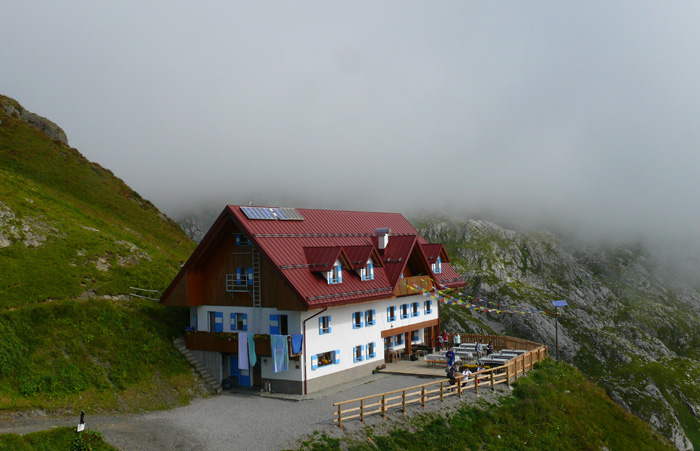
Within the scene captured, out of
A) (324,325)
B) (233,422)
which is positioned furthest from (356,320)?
(233,422)

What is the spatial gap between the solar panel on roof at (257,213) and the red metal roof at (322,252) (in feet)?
0.92

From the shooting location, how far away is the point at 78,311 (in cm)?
3534

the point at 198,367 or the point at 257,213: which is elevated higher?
the point at 257,213

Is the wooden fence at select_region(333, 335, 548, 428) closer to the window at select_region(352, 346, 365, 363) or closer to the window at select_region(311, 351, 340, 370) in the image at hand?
the window at select_region(311, 351, 340, 370)

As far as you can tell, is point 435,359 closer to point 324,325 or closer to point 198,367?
point 324,325

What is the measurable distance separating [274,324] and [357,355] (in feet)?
23.7

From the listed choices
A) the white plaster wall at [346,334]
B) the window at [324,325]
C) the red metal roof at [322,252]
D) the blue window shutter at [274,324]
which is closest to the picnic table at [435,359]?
the white plaster wall at [346,334]

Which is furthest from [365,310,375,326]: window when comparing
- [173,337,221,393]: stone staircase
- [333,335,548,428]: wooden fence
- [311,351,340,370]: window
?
[173,337,221,393]: stone staircase

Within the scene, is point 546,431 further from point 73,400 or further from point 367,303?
point 73,400

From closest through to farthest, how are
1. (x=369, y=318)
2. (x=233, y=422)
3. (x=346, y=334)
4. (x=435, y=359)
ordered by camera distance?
(x=233, y=422) → (x=346, y=334) → (x=369, y=318) → (x=435, y=359)

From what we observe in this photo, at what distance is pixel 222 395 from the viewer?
115ft

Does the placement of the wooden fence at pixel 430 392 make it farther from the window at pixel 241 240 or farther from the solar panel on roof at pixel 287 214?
the solar panel on roof at pixel 287 214

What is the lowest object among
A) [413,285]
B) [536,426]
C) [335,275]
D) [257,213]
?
[536,426]

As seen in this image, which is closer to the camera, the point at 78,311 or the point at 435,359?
the point at 78,311
